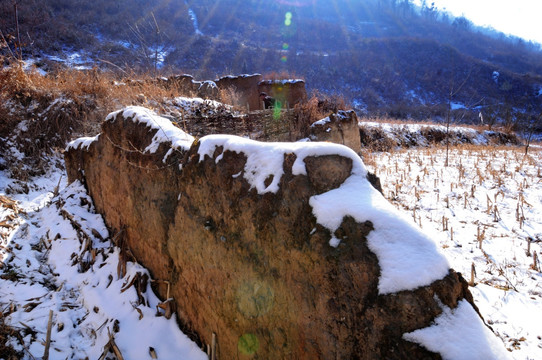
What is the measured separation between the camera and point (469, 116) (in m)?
32.9

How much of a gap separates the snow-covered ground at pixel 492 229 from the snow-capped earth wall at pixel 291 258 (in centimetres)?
26

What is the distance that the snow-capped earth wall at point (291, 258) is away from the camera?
120 centimetres

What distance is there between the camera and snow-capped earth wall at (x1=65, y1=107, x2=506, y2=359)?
120 cm

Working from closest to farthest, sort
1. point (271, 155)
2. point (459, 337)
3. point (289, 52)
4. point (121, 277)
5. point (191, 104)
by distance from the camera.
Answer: point (459, 337) < point (271, 155) < point (121, 277) < point (191, 104) < point (289, 52)

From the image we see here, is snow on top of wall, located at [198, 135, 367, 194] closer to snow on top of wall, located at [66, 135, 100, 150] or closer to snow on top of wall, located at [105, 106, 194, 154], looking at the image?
snow on top of wall, located at [105, 106, 194, 154]

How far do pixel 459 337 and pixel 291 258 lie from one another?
0.75 m

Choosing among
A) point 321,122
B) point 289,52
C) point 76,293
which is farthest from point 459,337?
point 289,52

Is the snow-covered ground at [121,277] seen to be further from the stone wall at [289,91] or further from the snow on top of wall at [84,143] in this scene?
the stone wall at [289,91]

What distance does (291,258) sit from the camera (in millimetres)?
1563

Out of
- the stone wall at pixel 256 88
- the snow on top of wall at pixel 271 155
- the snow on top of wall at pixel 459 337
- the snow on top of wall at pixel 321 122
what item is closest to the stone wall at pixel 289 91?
the stone wall at pixel 256 88

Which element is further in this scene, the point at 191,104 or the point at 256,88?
the point at 256,88

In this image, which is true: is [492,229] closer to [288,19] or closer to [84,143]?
[84,143]

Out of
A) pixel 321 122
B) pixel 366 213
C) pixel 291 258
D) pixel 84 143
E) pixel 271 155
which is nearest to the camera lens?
pixel 366 213

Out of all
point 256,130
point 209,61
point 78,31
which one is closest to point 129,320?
point 256,130
